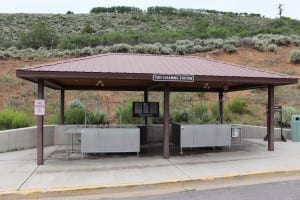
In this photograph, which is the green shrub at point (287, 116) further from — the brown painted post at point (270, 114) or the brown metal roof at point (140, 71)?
the brown metal roof at point (140, 71)

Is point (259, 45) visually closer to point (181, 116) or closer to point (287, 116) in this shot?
point (287, 116)

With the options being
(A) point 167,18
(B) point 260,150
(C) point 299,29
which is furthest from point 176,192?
(A) point 167,18

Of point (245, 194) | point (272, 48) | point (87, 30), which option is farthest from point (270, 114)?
point (87, 30)

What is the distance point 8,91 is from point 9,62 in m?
6.69

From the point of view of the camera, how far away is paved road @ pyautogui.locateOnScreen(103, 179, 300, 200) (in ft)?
28.3

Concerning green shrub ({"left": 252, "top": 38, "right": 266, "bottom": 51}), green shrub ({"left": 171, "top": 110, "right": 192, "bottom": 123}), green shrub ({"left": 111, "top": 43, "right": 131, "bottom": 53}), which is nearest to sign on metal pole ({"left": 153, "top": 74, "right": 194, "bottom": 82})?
green shrub ({"left": 171, "top": 110, "right": 192, "bottom": 123})

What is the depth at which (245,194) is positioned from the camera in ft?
29.1

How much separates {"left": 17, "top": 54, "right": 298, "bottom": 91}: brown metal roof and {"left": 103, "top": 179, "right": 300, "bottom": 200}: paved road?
13.9ft

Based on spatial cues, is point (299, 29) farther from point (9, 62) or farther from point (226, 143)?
point (226, 143)

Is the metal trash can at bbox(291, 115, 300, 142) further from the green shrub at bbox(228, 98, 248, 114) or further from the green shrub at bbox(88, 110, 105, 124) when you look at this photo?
the green shrub at bbox(88, 110, 105, 124)

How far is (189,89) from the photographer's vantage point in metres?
19.3

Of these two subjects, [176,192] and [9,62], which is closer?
[176,192]

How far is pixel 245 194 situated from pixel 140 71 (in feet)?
17.2

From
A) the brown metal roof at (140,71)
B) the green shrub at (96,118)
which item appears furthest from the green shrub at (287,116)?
the green shrub at (96,118)
